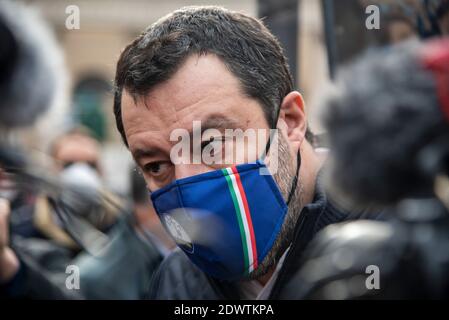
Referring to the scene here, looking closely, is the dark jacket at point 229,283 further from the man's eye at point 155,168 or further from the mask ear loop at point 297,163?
the man's eye at point 155,168

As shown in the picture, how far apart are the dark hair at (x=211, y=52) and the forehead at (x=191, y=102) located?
0.07 ft

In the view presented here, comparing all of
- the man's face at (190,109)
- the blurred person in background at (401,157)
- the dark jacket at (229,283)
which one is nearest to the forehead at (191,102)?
the man's face at (190,109)

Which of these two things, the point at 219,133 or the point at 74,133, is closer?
the point at 219,133

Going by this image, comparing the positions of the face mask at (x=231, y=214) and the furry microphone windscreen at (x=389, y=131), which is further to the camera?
the face mask at (x=231, y=214)

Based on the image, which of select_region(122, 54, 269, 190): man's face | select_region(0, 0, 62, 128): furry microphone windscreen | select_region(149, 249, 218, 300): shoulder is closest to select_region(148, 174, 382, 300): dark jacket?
select_region(149, 249, 218, 300): shoulder

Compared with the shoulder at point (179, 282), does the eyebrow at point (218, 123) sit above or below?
above

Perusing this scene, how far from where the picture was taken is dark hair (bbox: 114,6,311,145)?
1.78 metres

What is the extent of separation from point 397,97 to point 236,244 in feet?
2.68

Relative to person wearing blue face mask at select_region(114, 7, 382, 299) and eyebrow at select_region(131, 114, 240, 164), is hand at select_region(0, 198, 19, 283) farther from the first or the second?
eyebrow at select_region(131, 114, 240, 164)

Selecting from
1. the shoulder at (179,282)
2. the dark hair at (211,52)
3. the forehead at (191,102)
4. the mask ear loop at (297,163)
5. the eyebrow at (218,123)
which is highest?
the dark hair at (211,52)

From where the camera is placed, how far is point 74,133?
207 inches

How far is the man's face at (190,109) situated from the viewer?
68.7 inches
